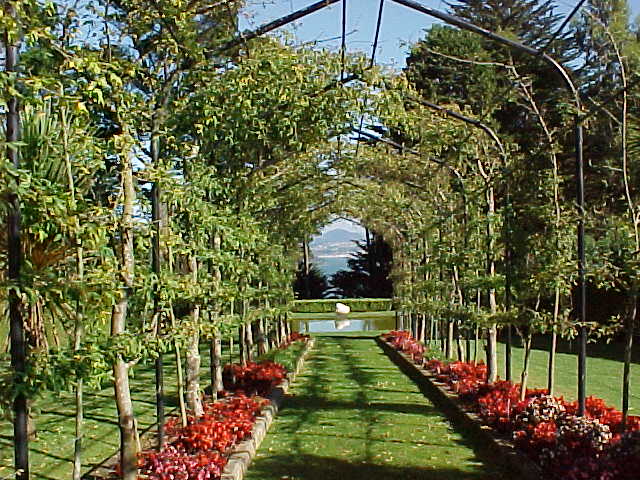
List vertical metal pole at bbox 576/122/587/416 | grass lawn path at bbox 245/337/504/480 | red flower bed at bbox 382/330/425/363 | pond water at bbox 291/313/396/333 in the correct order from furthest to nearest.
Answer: pond water at bbox 291/313/396/333, red flower bed at bbox 382/330/425/363, grass lawn path at bbox 245/337/504/480, vertical metal pole at bbox 576/122/587/416

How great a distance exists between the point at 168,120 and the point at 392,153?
26.5 ft

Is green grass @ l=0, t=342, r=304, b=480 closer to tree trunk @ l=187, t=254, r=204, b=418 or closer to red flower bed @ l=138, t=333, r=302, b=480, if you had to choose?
red flower bed @ l=138, t=333, r=302, b=480

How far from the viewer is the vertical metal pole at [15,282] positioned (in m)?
3.70

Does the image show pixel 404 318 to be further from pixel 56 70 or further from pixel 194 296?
pixel 56 70

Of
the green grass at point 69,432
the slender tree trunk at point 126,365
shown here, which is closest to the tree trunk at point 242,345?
the green grass at point 69,432

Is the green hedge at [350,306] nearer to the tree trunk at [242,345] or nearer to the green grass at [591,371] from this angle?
the green grass at [591,371]

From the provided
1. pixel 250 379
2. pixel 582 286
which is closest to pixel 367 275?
pixel 250 379

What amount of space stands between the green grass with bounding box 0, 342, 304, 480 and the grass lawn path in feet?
4.48

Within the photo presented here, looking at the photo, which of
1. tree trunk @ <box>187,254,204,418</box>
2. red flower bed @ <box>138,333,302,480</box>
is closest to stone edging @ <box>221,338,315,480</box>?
red flower bed @ <box>138,333,302,480</box>

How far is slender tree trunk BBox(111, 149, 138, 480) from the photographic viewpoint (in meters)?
4.98

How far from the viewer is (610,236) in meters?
6.61

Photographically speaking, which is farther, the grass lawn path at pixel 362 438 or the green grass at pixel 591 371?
the green grass at pixel 591 371

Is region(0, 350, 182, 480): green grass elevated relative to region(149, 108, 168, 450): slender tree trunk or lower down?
lower down

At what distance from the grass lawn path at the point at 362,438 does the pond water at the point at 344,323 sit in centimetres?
1432
